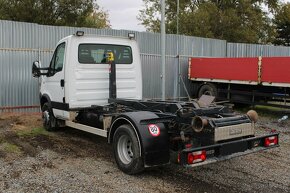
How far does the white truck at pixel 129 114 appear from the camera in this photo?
5.84m

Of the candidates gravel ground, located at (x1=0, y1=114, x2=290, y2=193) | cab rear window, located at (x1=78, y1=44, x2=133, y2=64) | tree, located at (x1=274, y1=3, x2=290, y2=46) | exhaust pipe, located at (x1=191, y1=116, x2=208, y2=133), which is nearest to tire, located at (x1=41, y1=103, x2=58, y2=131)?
gravel ground, located at (x1=0, y1=114, x2=290, y2=193)

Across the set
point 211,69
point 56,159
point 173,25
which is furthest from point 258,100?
point 173,25

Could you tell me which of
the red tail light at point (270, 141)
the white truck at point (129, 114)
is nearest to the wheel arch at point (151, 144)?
the white truck at point (129, 114)

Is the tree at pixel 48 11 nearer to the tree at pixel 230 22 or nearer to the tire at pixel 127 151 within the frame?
the tree at pixel 230 22

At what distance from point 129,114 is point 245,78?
29.5 ft

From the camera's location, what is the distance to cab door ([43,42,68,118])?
340 inches

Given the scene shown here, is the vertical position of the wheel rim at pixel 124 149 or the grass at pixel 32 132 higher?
the wheel rim at pixel 124 149

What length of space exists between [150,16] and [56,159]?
34742 mm

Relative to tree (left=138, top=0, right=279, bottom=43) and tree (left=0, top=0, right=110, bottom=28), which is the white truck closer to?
tree (left=0, top=0, right=110, bottom=28)

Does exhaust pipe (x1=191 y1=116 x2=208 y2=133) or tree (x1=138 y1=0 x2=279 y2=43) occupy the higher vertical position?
tree (x1=138 y1=0 x2=279 y2=43)

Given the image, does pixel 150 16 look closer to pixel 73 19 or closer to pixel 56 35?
pixel 73 19

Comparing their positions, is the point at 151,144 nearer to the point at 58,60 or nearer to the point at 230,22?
the point at 58,60

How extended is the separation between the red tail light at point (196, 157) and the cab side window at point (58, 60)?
4363 millimetres

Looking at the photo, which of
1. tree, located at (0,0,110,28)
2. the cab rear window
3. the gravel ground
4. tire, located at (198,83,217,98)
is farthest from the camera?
tree, located at (0,0,110,28)
